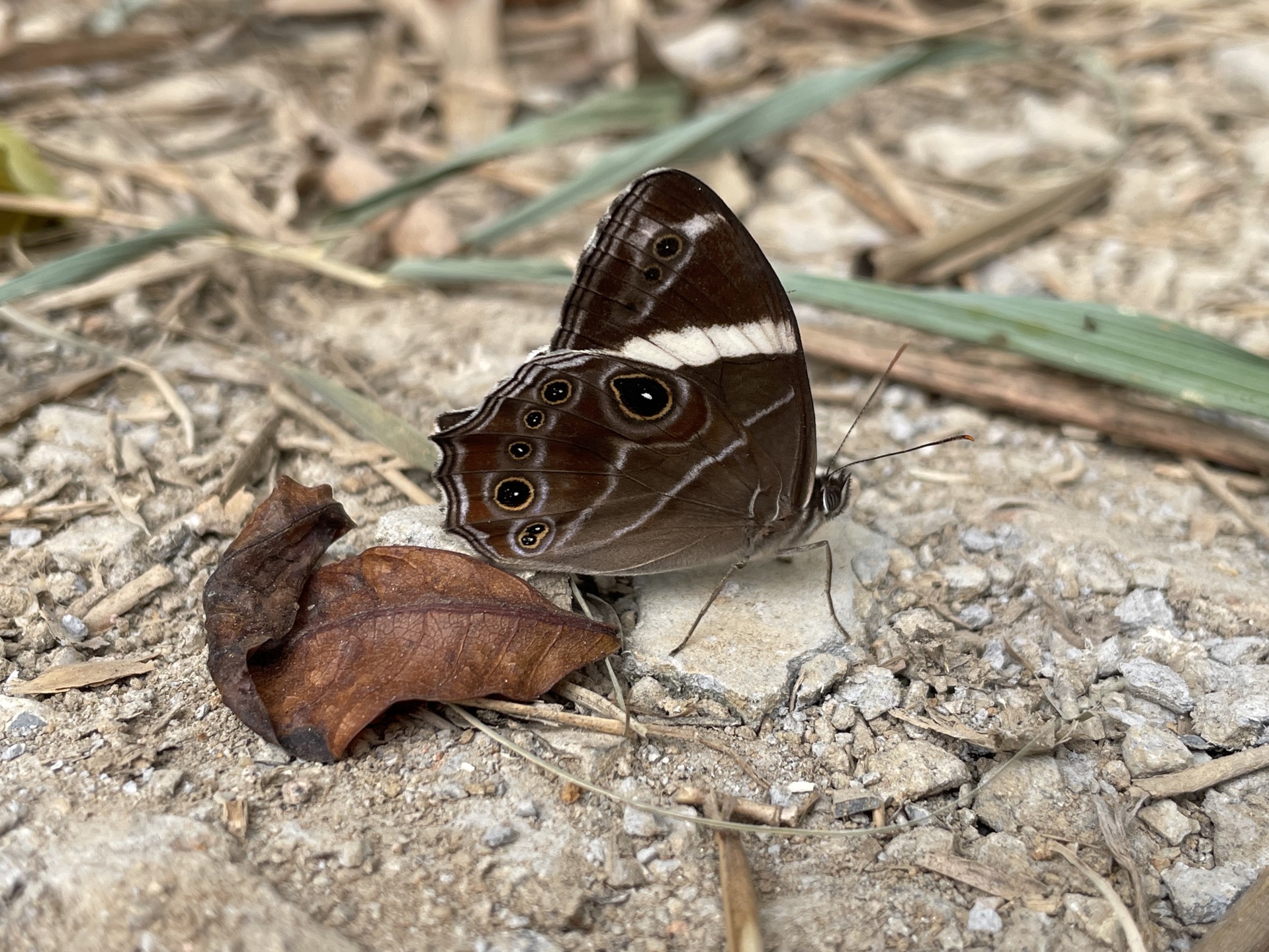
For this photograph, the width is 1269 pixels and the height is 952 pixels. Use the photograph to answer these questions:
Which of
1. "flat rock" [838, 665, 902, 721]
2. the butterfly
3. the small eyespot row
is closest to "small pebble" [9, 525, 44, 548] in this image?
the butterfly

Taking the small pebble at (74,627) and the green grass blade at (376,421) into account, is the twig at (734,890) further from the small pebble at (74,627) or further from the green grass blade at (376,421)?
the small pebble at (74,627)

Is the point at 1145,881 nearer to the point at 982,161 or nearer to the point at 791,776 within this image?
the point at 791,776

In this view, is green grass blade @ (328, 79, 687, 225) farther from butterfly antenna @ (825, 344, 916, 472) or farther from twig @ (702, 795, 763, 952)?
twig @ (702, 795, 763, 952)

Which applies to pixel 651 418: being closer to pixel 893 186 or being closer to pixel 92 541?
pixel 92 541

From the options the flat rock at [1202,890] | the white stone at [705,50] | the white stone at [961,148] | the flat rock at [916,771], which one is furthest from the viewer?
the white stone at [705,50]

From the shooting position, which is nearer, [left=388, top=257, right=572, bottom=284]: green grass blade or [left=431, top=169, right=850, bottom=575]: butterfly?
[left=431, top=169, right=850, bottom=575]: butterfly

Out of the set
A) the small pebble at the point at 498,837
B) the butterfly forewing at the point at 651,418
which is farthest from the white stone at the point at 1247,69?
the small pebble at the point at 498,837

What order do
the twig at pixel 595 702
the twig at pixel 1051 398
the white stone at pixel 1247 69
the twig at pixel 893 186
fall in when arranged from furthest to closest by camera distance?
the white stone at pixel 1247 69
the twig at pixel 893 186
the twig at pixel 1051 398
the twig at pixel 595 702

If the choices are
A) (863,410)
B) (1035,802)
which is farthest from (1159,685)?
(863,410)
